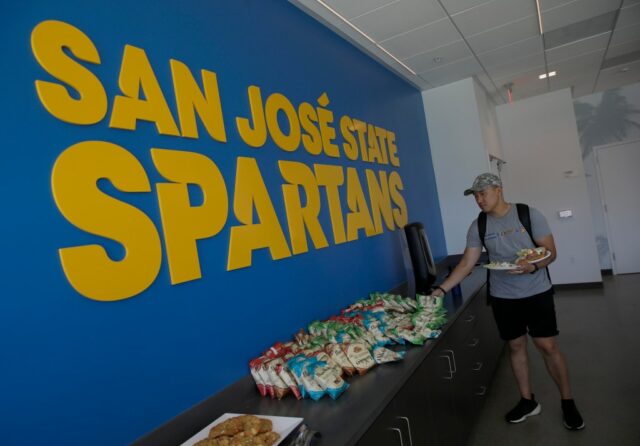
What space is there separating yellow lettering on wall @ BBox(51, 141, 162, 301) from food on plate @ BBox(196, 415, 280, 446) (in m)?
0.51

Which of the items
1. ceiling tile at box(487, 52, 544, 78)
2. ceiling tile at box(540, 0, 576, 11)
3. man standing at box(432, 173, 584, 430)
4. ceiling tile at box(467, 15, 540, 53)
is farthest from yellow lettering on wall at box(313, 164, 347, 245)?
ceiling tile at box(487, 52, 544, 78)

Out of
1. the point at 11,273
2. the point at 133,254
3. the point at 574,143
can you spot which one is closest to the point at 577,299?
the point at 574,143

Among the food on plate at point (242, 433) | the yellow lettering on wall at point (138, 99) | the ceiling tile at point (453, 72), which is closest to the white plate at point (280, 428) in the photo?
the food on plate at point (242, 433)

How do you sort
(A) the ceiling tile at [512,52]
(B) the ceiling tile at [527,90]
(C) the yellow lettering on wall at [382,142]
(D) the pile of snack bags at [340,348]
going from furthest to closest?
(B) the ceiling tile at [527,90] < (A) the ceiling tile at [512,52] < (C) the yellow lettering on wall at [382,142] < (D) the pile of snack bags at [340,348]

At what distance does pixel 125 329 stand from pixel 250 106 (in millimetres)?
1174

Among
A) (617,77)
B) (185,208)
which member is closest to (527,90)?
(617,77)

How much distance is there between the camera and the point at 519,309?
2.38m

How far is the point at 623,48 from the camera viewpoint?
4367 millimetres

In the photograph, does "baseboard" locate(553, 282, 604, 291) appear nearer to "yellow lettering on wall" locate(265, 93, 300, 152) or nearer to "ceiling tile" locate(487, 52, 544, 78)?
"ceiling tile" locate(487, 52, 544, 78)

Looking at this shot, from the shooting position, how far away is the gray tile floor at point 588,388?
2273 mm

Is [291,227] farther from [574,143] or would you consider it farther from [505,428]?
[574,143]

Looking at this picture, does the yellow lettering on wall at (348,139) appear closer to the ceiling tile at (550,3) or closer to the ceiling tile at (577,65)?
the ceiling tile at (550,3)

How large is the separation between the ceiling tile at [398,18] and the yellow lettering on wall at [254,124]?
1212mm

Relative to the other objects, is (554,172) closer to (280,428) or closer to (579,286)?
(579,286)
